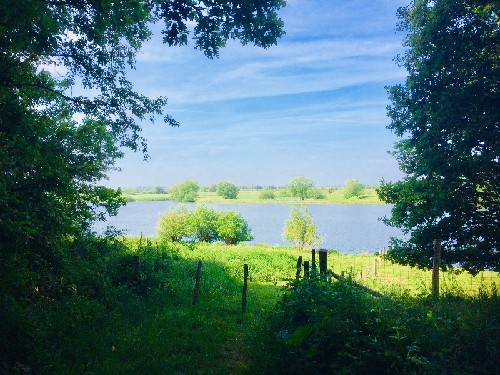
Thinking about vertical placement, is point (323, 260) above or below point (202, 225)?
above

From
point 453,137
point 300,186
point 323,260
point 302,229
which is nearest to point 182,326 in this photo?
point 323,260

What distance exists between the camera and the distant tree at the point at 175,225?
58.5 meters

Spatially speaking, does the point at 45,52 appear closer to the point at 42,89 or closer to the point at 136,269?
the point at 42,89

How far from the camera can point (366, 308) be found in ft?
19.8

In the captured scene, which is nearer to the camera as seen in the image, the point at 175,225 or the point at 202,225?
the point at 175,225

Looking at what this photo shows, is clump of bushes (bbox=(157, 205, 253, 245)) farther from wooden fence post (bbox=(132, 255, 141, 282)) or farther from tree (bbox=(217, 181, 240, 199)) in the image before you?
tree (bbox=(217, 181, 240, 199))

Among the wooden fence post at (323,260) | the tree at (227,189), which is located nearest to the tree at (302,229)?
the wooden fence post at (323,260)

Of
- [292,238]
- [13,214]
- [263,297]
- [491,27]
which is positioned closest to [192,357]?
[13,214]

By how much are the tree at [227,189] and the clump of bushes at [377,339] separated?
182 meters

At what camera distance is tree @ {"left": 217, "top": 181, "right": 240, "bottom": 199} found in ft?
619

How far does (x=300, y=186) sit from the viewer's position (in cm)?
13362

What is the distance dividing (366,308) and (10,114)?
797 cm

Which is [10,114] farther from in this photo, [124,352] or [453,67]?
[453,67]

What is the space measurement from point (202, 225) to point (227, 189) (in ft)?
425
